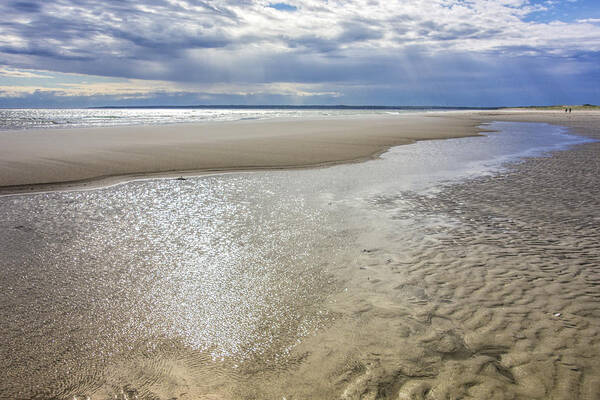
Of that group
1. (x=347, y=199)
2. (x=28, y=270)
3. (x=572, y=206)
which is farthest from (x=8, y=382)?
(x=572, y=206)

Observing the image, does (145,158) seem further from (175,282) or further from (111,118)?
(111,118)

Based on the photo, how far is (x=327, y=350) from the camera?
11.8ft

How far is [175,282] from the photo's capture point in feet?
16.2

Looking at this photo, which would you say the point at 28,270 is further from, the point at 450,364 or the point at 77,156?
the point at 77,156

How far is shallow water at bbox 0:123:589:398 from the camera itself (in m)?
3.31

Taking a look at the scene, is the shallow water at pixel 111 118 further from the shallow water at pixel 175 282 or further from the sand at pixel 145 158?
the shallow water at pixel 175 282

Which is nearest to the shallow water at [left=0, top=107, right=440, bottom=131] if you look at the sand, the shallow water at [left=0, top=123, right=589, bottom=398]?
the sand

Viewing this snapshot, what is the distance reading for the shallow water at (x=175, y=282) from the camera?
130 inches

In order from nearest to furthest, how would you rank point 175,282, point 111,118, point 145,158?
point 175,282
point 145,158
point 111,118

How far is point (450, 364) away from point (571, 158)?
16.3m

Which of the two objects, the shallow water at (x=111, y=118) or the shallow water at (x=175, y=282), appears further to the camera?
the shallow water at (x=111, y=118)

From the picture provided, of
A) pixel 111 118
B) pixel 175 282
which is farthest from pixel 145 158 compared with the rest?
pixel 111 118

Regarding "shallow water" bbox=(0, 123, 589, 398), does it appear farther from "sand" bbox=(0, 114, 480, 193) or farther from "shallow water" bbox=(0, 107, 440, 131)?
"shallow water" bbox=(0, 107, 440, 131)

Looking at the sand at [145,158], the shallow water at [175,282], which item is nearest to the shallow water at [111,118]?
the sand at [145,158]
